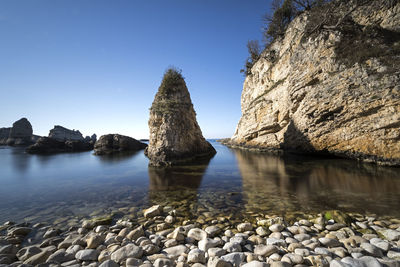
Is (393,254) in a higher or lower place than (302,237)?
higher

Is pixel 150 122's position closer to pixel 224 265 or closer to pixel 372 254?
pixel 224 265

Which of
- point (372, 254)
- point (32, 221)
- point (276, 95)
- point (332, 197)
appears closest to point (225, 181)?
point (332, 197)

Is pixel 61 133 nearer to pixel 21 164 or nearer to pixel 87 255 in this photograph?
pixel 21 164

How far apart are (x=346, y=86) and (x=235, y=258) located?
16.6m

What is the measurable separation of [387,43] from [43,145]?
5812 cm

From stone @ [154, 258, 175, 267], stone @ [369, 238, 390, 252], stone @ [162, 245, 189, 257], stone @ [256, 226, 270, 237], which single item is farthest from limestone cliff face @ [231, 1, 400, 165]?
stone @ [154, 258, 175, 267]

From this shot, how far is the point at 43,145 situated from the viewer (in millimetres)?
36188

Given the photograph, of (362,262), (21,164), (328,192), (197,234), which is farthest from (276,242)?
(21,164)

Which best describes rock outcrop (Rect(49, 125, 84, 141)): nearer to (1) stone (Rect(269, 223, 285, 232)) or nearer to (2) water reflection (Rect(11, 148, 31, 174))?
(2) water reflection (Rect(11, 148, 31, 174))

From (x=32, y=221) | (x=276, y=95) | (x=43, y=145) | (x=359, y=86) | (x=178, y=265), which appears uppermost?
(x=276, y=95)

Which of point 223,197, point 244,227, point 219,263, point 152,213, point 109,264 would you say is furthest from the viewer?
point 223,197

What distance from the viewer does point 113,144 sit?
115ft

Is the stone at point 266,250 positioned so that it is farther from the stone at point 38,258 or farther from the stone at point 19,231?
the stone at point 19,231

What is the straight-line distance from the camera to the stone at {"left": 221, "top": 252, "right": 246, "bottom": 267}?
2.67m
